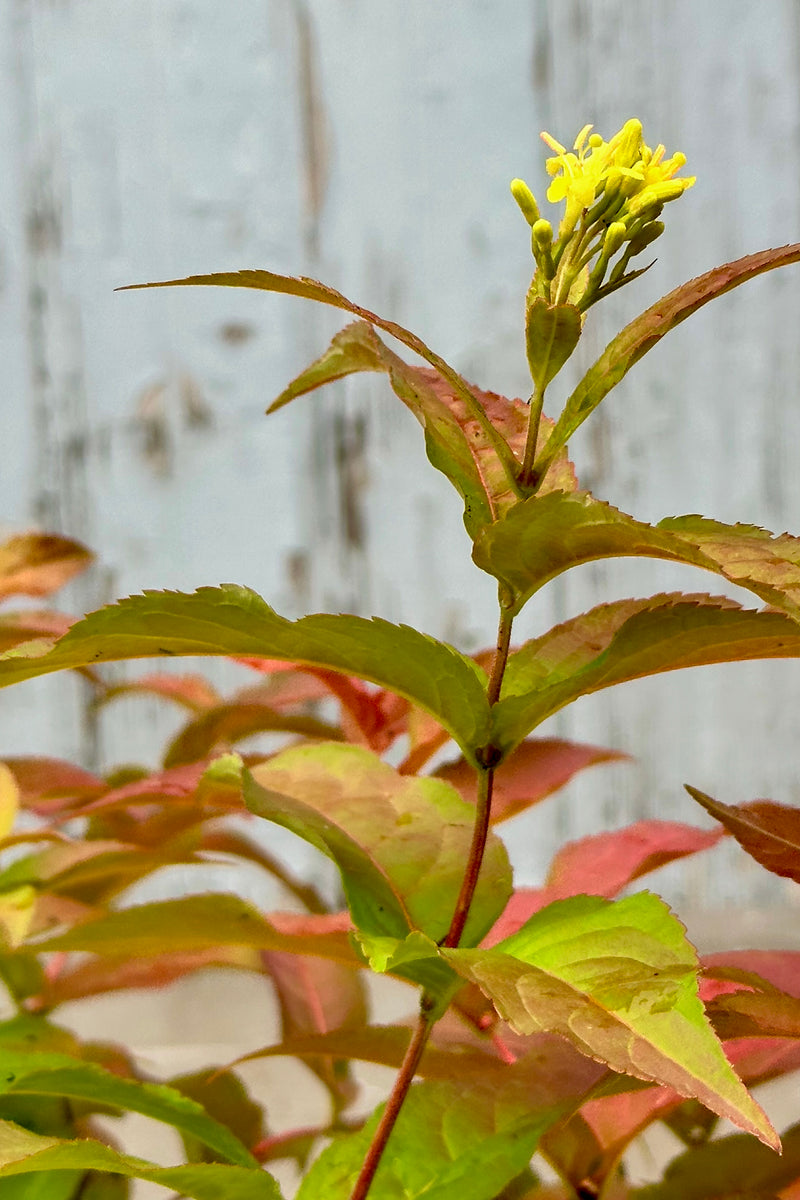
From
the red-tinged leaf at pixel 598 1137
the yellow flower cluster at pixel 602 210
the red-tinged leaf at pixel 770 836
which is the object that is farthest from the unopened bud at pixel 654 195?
the red-tinged leaf at pixel 598 1137

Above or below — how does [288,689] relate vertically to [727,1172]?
above

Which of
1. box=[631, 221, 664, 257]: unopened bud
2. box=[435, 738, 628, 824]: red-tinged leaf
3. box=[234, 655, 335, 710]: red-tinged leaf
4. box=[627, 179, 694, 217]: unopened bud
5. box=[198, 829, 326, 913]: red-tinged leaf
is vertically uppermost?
box=[627, 179, 694, 217]: unopened bud

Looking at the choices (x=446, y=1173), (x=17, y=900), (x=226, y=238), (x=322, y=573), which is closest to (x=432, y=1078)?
(x=446, y=1173)

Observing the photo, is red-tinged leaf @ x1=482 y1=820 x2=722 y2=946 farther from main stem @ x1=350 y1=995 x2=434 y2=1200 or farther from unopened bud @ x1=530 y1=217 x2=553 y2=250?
unopened bud @ x1=530 y1=217 x2=553 y2=250

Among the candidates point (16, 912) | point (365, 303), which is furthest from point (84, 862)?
point (365, 303)

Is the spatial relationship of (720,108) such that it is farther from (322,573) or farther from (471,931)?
(471,931)

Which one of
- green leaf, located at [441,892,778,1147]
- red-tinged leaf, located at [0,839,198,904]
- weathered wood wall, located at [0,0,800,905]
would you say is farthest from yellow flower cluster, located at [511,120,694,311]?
weathered wood wall, located at [0,0,800,905]

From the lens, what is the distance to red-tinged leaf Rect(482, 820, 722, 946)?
33cm

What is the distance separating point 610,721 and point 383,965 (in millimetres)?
679

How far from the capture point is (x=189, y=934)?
281 mm

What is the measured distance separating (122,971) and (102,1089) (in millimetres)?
202

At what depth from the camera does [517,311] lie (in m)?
0.82

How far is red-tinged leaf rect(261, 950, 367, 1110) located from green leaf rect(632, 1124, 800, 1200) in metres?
0.13

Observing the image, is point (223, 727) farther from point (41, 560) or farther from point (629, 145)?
point (629, 145)
